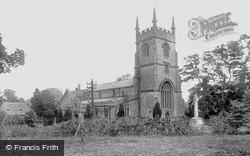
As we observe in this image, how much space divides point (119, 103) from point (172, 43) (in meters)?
13.7

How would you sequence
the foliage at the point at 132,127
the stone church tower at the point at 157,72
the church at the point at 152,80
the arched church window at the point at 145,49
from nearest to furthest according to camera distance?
the foliage at the point at 132,127
the stone church tower at the point at 157,72
the church at the point at 152,80
the arched church window at the point at 145,49

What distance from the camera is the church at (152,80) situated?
40.6 m

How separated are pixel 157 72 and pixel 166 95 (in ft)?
14.4

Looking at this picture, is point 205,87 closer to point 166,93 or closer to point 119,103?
point 166,93

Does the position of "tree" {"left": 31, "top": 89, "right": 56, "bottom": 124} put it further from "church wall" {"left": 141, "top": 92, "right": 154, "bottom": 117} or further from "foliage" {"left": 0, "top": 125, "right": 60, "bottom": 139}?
"foliage" {"left": 0, "top": 125, "right": 60, "bottom": 139}

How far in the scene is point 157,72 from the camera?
4053cm

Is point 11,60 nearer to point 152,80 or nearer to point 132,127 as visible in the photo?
point 132,127

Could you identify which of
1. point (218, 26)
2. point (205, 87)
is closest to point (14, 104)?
point (205, 87)

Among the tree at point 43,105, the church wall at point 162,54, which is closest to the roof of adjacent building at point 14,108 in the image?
the tree at point 43,105

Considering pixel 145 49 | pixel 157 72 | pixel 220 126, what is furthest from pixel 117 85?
pixel 220 126

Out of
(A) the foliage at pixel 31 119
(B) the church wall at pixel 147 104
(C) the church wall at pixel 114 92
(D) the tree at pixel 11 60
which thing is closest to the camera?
(D) the tree at pixel 11 60

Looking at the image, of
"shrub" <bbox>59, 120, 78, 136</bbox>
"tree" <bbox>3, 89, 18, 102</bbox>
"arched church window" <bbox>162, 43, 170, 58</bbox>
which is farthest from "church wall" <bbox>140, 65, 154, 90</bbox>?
"tree" <bbox>3, 89, 18, 102</bbox>

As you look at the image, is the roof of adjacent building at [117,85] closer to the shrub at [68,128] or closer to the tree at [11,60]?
the shrub at [68,128]

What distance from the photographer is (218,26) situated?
1603 centimetres
